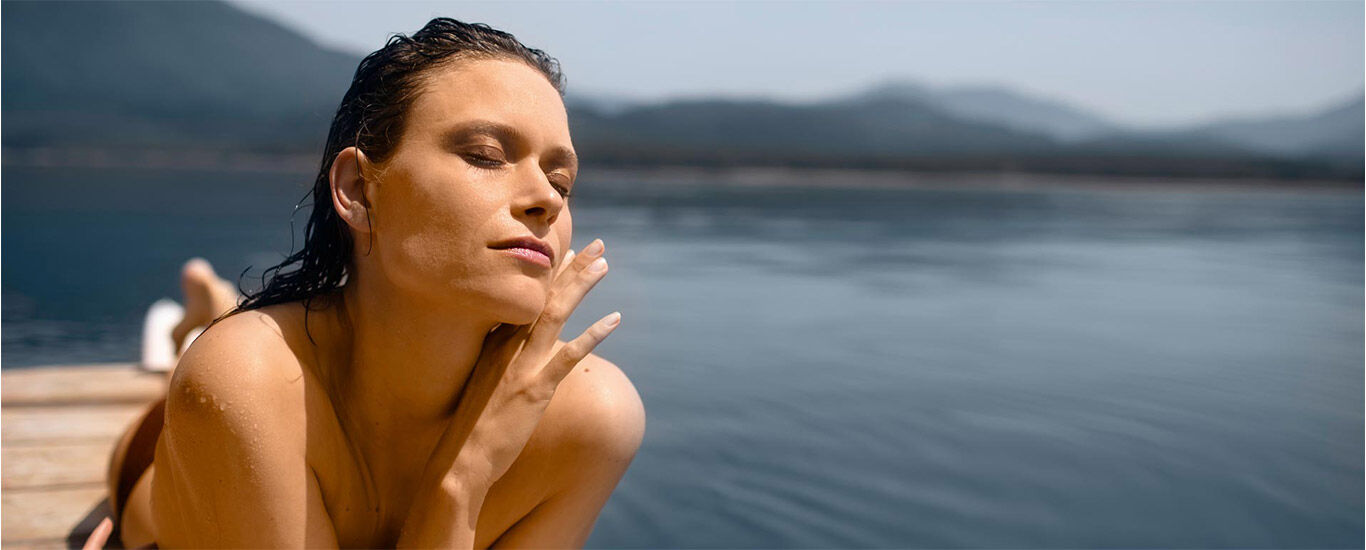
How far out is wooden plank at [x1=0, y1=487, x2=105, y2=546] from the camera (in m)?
2.75

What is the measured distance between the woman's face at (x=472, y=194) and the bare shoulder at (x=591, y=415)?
240 millimetres

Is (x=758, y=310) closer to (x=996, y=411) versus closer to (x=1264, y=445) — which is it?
(x=996, y=411)

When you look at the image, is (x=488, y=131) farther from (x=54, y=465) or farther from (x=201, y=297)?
(x=201, y=297)

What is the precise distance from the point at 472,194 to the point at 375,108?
24 cm

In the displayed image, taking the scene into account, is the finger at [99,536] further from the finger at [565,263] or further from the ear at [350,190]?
the finger at [565,263]

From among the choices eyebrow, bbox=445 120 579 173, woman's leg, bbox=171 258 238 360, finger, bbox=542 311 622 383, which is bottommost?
woman's leg, bbox=171 258 238 360

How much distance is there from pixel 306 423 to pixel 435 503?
0.23m

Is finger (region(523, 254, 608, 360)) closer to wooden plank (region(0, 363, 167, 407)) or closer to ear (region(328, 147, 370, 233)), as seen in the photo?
ear (region(328, 147, 370, 233))

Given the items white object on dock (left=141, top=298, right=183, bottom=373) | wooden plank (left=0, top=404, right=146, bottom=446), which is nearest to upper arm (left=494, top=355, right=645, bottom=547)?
wooden plank (left=0, top=404, right=146, bottom=446)

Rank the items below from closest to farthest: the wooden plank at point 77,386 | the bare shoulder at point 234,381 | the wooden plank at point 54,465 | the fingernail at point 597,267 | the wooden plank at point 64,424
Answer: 1. the bare shoulder at point 234,381
2. the fingernail at point 597,267
3. the wooden plank at point 54,465
4. the wooden plank at point 64,424
5. the wooden plank at point 77,386

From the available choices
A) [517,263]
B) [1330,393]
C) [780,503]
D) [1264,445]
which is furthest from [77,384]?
[1330,393]

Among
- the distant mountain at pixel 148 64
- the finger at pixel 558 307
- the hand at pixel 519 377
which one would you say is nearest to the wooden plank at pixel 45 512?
the hand at pixel 519 377

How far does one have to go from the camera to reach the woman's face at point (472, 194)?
1.62 m

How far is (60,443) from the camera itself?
3.53 meters
